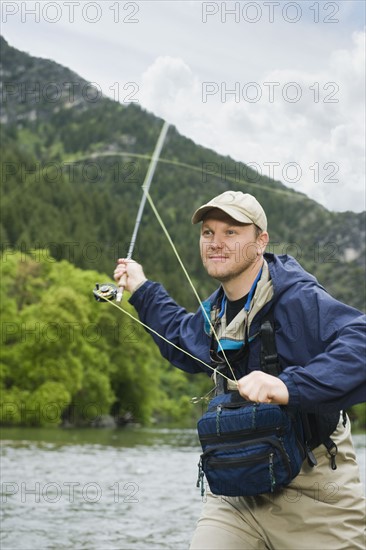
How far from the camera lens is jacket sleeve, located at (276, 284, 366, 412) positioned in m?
3.80

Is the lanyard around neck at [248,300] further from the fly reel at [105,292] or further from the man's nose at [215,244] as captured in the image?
the fly reel at [105,292]

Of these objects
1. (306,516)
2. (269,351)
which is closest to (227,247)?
(269,351)

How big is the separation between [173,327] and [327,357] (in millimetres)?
1231

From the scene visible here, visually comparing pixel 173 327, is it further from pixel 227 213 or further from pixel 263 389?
pixel 263 389

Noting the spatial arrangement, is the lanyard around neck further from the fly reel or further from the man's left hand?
the fly reel

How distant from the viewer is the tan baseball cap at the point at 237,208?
14.3 ft

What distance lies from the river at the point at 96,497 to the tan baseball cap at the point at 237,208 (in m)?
8.94

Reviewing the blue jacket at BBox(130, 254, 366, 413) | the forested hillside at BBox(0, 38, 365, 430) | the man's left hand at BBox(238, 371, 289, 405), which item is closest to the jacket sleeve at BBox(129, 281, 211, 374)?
the blue jacket at BBox(130, 254, 366, 413)

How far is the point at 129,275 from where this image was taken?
5.20 m

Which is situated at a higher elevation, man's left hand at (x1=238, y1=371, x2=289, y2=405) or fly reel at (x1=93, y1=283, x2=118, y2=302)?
fly reel at (x1=93, y1=283, x2=118, y2=302)

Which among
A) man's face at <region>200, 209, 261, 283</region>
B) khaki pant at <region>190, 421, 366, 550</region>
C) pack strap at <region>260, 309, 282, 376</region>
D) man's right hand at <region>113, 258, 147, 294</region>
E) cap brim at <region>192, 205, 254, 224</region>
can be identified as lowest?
khaki pant at <region>190, 421, 366, 550</region>

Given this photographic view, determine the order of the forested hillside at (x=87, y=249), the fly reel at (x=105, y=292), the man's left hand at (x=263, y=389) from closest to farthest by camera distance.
A: the man's left hand at (x=263, y=389), the fly reel at (x=105, y=292), the forested hillside at (x=87, y=249)

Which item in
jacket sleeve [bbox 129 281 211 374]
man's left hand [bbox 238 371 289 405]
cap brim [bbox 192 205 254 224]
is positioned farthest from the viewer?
jacket sleeve [bbox 129 281 211 374]

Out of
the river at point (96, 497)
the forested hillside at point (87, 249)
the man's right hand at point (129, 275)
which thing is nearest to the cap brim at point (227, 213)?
the man's right hand at point (129, 275)
